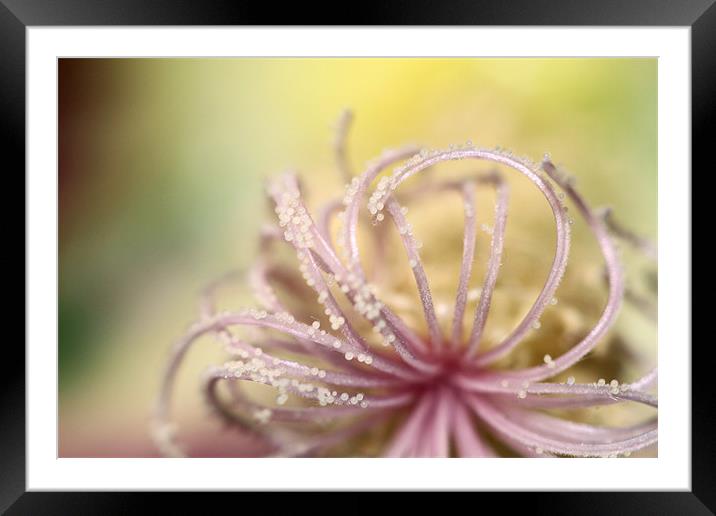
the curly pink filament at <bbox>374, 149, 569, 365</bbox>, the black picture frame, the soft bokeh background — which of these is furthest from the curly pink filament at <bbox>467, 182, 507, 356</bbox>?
the soft bokeh background

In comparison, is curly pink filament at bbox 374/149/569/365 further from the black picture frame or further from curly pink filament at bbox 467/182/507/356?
the black picture frame

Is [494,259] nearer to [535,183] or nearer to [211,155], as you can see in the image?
[535,183]

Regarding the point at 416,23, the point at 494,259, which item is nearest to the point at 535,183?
the point at 494,259

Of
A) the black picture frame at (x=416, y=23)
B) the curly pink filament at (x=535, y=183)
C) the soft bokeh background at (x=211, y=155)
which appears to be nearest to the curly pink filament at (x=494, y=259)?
the curly pink filament at (x=535, y=183)

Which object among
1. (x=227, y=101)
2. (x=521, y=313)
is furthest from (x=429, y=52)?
(x=227, y=101)

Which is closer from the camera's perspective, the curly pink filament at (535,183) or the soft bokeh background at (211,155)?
the curly pink filament at (535,183)

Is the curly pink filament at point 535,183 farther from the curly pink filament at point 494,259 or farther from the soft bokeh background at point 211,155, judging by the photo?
the soft bokeh background at point 211,155

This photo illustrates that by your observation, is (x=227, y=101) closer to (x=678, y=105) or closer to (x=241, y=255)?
(x=241, y=255)

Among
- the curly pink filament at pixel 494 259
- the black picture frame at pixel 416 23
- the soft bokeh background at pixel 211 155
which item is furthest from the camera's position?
the soft bokeh background at pixel 211 155
